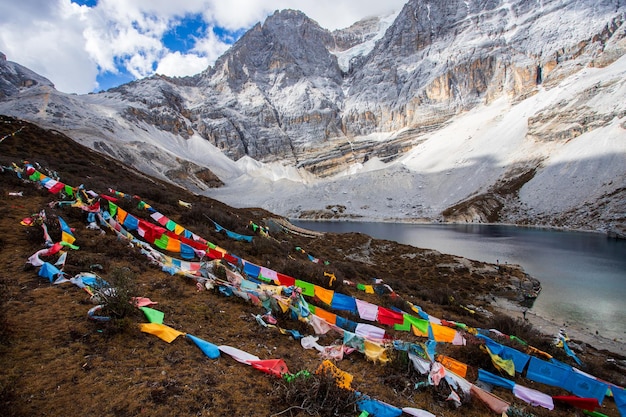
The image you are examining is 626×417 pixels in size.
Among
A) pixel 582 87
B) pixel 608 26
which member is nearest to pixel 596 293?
pixel 582 87

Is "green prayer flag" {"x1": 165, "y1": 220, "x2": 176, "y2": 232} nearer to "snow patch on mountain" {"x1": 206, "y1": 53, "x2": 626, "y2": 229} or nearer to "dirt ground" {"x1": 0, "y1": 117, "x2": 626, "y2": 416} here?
"dirt ground" {"x1": 0, "y1": 117, "x2": 626, "y2": 416}

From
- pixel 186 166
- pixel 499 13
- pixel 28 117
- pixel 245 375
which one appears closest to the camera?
pixel 245 375

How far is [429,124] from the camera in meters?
156

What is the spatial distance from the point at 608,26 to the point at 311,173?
432 ft

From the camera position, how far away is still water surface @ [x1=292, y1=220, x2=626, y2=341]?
1779 cm

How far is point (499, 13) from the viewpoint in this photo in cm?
16025

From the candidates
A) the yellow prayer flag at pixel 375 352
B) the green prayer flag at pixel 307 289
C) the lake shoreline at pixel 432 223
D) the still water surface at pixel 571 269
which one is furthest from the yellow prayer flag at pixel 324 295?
the lake shoreline at pixel 432 223

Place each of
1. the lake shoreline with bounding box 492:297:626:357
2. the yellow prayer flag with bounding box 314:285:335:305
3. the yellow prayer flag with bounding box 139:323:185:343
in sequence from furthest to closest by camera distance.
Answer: the lake shoreline with bounding box 492:297:626:357
the yellow prayer flag with bounding box 314:285:335:305
the yellow prayer flag with bounding box 139:323:185:343

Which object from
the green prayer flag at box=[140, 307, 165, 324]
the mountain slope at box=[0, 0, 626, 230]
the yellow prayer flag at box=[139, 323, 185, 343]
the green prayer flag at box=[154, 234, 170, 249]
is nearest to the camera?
the yellow prayer flag at box=[139, 323, 185, 343]

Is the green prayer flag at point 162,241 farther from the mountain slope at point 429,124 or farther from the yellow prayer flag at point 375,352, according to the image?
the mountain slope at point 429,124

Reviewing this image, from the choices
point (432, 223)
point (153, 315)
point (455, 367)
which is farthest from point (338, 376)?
point (432, 223)

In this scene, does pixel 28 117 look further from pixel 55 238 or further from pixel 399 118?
pixel 399 118

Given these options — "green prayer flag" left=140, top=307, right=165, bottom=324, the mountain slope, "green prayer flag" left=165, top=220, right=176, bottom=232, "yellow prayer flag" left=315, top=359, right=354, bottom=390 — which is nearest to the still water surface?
"yellow prayer flag" left=315, top=359, right=354, bottom=390

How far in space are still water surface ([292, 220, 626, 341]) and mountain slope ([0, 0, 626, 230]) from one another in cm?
2356
